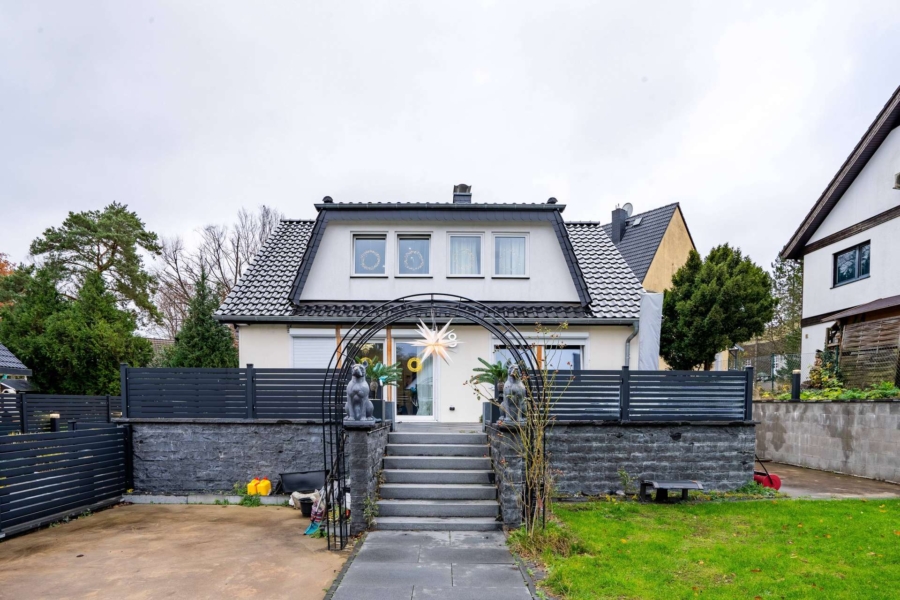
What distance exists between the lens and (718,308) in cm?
1577

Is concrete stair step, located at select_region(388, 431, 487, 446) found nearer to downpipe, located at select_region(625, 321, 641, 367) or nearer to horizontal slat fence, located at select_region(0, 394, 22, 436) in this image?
downpipe, located at select_region(625, 321, 641, 367)

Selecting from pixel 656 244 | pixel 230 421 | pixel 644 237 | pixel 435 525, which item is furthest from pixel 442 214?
pixel 644 237

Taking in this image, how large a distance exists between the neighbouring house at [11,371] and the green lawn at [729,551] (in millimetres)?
13403

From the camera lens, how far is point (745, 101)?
13.5 metres

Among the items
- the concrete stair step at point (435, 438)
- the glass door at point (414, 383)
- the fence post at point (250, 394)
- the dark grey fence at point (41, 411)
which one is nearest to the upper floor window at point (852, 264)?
the glass door at point (414, 383)

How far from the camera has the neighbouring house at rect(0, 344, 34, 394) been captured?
12.8m

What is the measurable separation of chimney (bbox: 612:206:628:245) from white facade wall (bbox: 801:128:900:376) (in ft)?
27.7

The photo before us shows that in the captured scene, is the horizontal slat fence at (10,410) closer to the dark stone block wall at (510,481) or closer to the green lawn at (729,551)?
the dark stone block wall at (510,481)

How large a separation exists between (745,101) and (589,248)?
5.57 m

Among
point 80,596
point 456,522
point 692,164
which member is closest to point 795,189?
point 692,164

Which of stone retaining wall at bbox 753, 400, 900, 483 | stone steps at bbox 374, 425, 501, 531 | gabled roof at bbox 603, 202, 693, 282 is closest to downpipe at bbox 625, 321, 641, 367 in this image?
stone steps at bbox 374, 425, 501, 531

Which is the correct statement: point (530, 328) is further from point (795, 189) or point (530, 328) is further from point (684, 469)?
point (795, 189)

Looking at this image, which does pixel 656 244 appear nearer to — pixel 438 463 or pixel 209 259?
pixel 438 463

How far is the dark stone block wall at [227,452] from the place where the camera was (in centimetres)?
887
